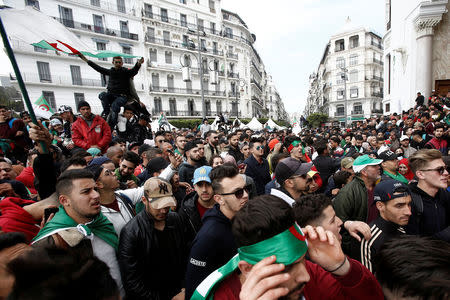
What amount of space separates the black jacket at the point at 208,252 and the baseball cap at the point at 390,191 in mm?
1789

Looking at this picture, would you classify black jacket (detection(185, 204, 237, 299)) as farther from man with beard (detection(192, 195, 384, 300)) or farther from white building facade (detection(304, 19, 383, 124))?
white building facade (detection(304, 19, 383, 124))

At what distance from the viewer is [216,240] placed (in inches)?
81.7

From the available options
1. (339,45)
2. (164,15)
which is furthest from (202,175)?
(339,45)

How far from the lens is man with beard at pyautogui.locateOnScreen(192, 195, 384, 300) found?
3.42 feet

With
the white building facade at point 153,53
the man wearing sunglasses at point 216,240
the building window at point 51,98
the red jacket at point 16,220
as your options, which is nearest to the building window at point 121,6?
the white building facade at point 153,53

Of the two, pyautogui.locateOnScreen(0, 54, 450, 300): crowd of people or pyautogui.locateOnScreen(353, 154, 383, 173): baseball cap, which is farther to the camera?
pyautogui.locateOnScreen(353, 154, 383, 173): baseball cap

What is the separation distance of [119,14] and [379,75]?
178ft

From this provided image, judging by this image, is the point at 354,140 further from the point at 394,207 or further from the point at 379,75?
the point at 379,75

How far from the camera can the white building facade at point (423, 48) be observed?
14.6 m

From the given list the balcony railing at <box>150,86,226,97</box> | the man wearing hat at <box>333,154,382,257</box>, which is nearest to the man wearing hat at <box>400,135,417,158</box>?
the man wearing hat at <box>333,154,382,257</box>

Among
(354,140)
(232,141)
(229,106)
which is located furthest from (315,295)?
(229,106)

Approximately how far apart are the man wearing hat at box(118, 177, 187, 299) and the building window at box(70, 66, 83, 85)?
3562 centimetres

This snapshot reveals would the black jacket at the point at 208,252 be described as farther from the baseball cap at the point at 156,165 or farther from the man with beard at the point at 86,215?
the baseball cap at the point at 156,165

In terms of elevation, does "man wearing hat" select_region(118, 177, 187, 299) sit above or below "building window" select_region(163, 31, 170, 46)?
below
